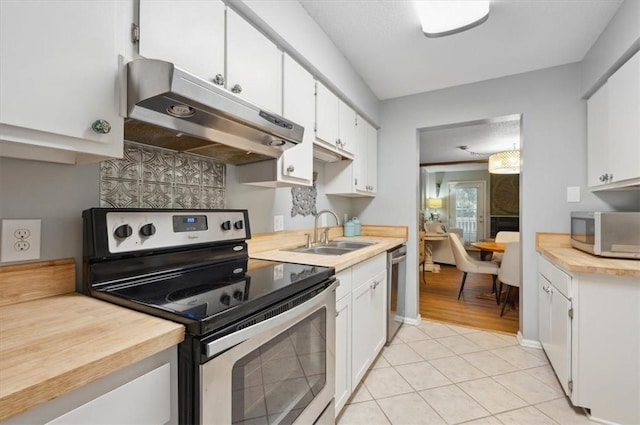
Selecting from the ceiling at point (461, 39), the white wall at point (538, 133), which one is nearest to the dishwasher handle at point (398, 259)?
the white wall at point (538, 133)

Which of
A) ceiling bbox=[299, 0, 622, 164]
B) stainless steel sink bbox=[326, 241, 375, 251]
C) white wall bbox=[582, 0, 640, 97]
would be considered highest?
ceiling bbox=[299, 0, 622, 164]

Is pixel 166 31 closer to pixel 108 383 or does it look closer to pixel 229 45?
pixel 229 45

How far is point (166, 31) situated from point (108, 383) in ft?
3.40

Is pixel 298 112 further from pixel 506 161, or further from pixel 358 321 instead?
pixel 506 161

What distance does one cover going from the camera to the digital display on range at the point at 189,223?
123 cm

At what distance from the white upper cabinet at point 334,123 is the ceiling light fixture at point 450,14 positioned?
73 cm

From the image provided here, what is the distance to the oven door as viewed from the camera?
73 centimetres

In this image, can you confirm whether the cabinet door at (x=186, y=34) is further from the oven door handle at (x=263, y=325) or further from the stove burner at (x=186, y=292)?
the oven door handle at (x=263, y=325)

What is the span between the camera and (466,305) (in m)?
3.53

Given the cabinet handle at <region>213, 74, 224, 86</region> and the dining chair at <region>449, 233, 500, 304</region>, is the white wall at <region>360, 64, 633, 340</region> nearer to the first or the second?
the dining chair at <region>449, 233, 500, 304</region>

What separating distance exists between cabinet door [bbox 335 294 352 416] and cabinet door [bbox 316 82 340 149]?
1089 millimetres

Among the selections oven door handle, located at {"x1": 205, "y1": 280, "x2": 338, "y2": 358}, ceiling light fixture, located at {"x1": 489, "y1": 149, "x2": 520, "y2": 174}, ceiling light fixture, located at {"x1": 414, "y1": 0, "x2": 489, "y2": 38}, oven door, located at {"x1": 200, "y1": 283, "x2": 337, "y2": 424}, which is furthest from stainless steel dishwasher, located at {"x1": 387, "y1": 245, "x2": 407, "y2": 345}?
ceiling light fixture, located at {"x1": 489, "y1": 149, "x2": 520, "y2": 174}

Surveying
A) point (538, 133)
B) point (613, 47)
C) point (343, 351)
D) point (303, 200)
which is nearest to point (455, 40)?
point (613, 47)

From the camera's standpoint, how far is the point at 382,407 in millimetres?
1710
